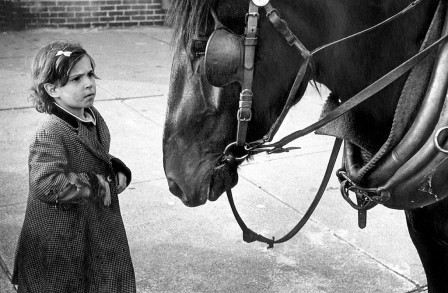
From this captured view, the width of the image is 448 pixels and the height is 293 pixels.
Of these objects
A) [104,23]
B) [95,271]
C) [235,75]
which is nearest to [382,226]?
[95,271]

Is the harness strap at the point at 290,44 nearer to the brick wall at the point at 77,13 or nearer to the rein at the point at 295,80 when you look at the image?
the rein at the point at 295,80

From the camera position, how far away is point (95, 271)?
115 inches

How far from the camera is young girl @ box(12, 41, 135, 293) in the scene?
9.09ft

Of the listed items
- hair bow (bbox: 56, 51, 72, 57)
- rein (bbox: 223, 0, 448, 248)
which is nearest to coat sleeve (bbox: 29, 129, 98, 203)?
hair bow (bbox: 56, 51, 72, 57)

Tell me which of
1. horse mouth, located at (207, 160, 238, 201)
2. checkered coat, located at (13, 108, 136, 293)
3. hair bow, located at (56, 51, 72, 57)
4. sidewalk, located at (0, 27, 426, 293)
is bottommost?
sidewalk, located at (0, 27, 426, 293)

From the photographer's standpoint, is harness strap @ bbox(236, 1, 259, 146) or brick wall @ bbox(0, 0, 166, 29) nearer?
harness strap @ bbox(236, 1, 259, 146)

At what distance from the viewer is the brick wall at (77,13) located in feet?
31.3

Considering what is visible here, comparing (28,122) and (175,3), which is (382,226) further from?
(28,122)

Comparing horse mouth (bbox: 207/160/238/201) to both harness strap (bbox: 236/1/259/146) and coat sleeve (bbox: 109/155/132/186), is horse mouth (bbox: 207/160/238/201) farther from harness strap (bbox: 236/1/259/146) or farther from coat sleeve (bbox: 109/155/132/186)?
coat sleeve (bbox: 109/155/132/186)

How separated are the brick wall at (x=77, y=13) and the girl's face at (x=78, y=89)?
7.02 m

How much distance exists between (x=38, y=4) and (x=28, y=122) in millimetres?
4076

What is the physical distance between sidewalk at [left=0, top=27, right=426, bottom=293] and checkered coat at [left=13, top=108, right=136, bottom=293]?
73 cm

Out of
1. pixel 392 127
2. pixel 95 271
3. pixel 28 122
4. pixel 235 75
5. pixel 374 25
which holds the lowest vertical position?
pixel 28 122

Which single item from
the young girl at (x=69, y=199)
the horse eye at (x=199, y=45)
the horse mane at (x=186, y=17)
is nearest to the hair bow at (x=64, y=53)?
the young girl at (x=69, y=199)
